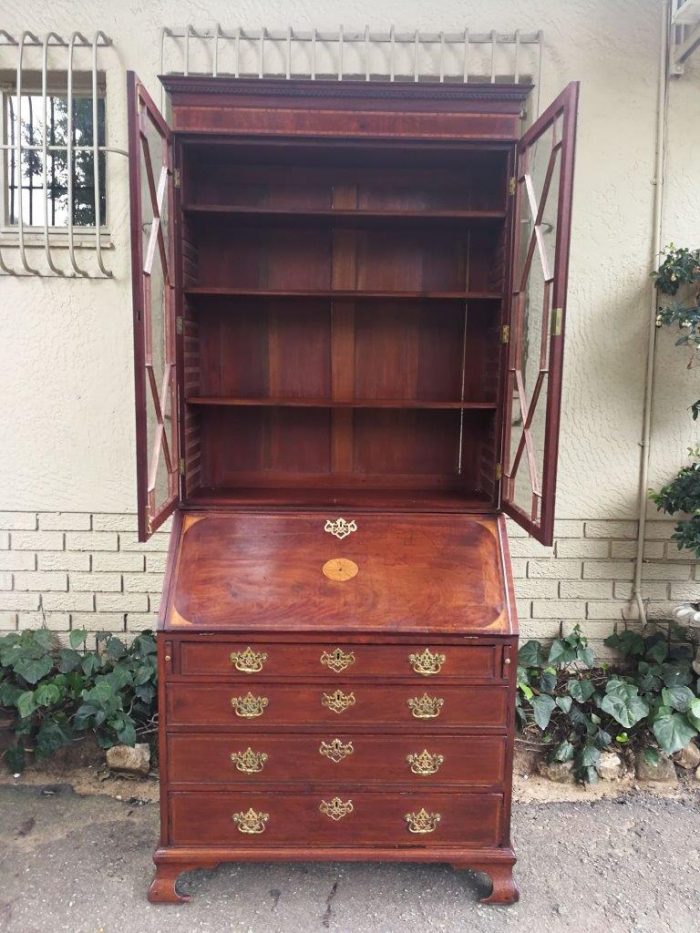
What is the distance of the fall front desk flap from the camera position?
1772mm

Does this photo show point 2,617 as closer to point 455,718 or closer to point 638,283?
point 455,718

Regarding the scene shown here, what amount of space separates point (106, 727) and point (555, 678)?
1.74m

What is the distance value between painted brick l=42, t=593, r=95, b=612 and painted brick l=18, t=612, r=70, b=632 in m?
0.03

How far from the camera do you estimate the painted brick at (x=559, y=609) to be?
2521mm

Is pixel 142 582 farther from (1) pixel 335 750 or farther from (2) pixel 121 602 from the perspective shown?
(1) pixel 335 750

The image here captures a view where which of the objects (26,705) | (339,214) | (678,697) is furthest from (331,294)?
(678,697)

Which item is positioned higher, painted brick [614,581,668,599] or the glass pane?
the glass pane

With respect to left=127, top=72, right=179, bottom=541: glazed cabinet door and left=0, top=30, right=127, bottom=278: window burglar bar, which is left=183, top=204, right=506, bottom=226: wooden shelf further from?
left=0, top=30, right=127, bottom=278: window burglar bar

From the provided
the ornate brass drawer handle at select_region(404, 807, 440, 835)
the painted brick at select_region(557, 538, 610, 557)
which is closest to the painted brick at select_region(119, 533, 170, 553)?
the ornate brass drawer handle at select_region(404, 807, 440, 835)

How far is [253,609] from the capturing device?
5.86 ft

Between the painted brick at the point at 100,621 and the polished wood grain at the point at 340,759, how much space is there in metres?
0.89

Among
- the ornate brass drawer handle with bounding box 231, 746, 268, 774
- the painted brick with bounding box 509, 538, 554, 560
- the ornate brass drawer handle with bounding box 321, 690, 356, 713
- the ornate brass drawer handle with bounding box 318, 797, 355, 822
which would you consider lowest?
the ornate brass drawer handle with bounding box 318, 797, 355, 822

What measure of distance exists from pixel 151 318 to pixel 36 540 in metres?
1.27

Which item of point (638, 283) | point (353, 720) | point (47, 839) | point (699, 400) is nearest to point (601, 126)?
point (638, 283)
